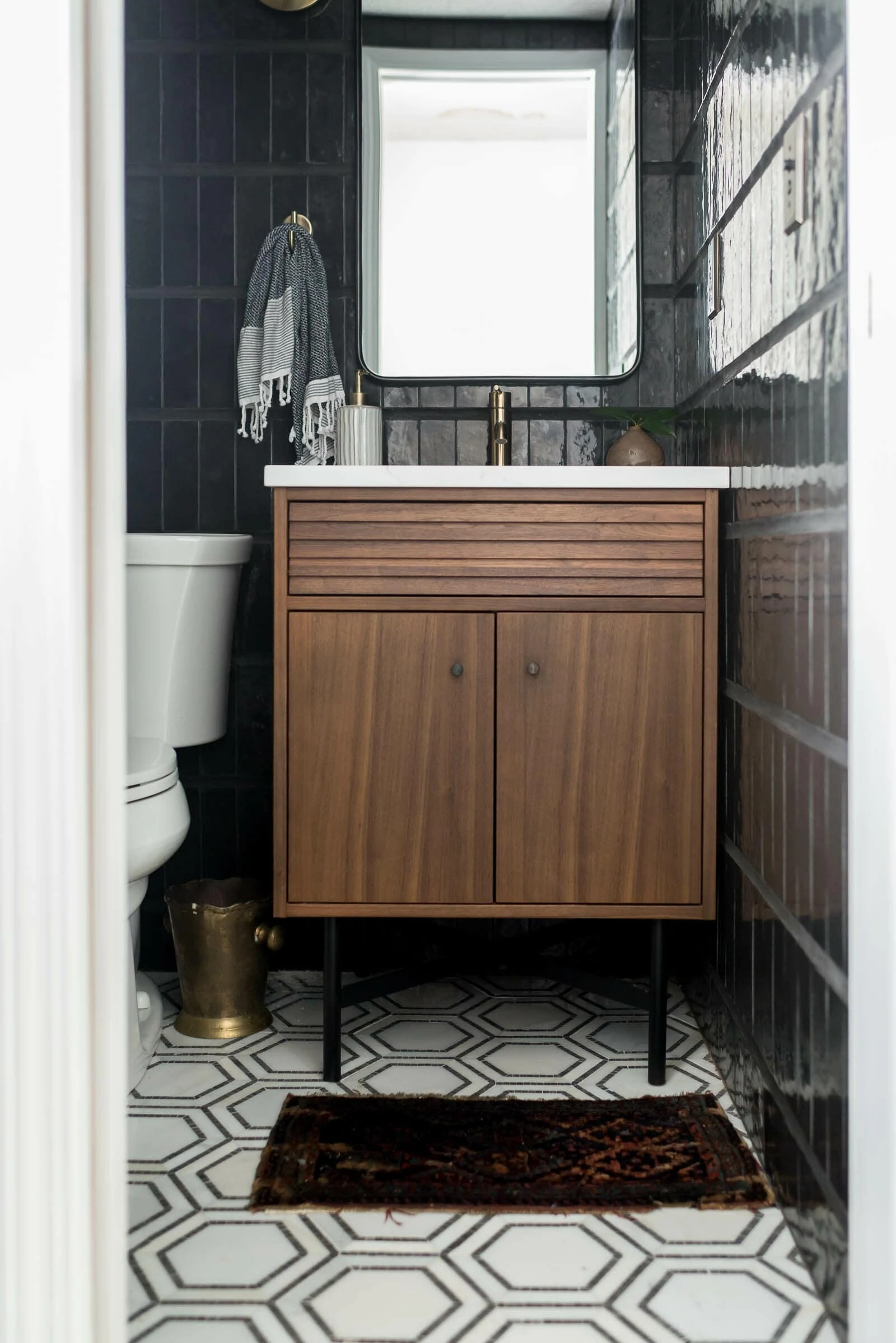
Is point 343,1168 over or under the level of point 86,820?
under

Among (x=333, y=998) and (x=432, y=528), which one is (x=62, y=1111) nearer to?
(x=333, y=998)

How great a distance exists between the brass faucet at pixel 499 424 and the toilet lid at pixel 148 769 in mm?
841

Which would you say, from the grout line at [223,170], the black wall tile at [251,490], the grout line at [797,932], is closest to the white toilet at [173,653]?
the black wall tile at [251,490]

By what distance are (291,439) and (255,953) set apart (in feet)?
3.32

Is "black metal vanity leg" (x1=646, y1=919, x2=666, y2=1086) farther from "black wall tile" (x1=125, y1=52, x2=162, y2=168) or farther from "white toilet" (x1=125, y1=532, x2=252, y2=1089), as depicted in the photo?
"black wall tile" (x1=125, y1=52, x2=162, y2=168)

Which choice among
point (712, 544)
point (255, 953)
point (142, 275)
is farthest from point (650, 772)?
point (142, 275)

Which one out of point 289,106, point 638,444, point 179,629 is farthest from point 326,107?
point 179,629

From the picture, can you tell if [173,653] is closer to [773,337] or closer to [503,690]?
[503,690]

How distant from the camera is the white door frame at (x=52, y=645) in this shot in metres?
1.03

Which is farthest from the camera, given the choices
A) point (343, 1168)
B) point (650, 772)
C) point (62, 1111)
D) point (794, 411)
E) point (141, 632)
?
point (141, 632)

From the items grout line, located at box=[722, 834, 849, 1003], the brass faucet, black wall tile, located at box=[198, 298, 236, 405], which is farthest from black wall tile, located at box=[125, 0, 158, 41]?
grout line, located at box=[722, 834, 849, 1003]

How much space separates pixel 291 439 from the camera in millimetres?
2428

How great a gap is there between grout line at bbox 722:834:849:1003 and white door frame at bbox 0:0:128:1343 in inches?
29.7

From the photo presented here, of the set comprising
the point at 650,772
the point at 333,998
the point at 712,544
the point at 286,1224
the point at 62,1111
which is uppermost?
the point at 712,544
